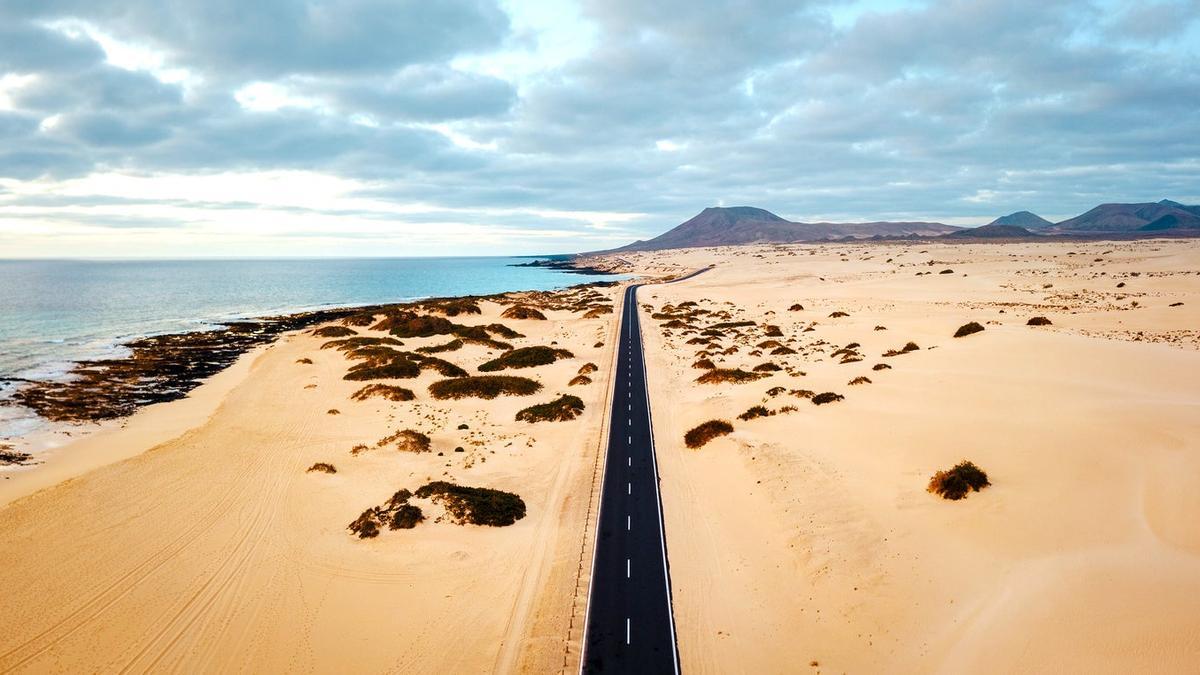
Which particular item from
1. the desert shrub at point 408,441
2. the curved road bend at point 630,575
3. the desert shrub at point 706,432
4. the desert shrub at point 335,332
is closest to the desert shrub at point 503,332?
the desert shrub at point 335,332

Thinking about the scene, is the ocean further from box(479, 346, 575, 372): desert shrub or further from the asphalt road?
the asphalt road

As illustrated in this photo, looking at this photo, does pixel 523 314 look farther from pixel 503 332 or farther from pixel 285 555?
pixel 285 555

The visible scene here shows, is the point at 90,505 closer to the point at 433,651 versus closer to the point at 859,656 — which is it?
the point at 433,651

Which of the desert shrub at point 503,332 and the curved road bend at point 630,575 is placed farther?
the desert shrub at point 503,332

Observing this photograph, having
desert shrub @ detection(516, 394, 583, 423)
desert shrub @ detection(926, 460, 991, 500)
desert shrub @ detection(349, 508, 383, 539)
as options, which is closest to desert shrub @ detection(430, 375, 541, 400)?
desert shrub @ detection(516, 394, 583, 423)

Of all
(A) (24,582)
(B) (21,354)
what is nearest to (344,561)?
(A) (24,582)

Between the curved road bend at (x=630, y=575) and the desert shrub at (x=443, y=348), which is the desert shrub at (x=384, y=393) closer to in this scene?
the desert shrub at (x=443, y=348)
